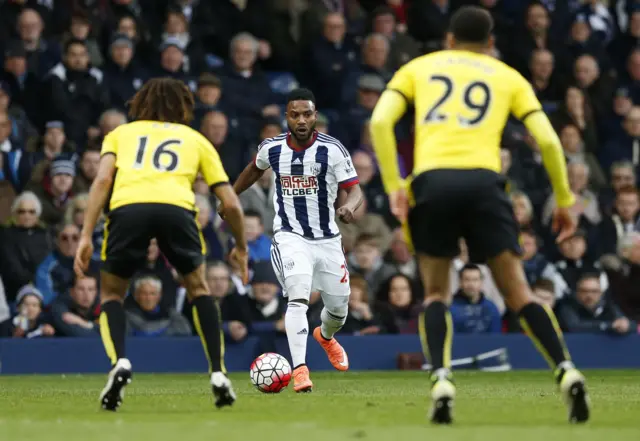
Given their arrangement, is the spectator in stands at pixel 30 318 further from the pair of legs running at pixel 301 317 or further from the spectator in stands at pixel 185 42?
the spectator in stands at pixel 185 42

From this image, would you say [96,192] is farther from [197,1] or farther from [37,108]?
[197,1]

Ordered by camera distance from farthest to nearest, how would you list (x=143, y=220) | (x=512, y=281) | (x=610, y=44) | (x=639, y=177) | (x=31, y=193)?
1. (x=610, y=44)
2. (x=639, y=177)
3. (x=31, y=193)
4. (x=143, y=220)
5. (x=512, y=281)

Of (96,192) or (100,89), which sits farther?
(100,89)

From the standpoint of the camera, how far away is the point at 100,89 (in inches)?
679

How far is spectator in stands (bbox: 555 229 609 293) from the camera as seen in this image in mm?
16594

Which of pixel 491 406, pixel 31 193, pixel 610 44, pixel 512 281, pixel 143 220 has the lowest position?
pixel 491 406

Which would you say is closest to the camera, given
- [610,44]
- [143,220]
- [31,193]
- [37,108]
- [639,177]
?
[143,220]

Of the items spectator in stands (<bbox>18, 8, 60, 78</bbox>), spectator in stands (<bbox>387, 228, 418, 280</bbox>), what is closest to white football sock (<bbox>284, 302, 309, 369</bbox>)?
spectator in stands (<bbox>387, 228, 418, 280</bbox>)

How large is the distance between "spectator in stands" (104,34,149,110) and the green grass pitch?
187 inches

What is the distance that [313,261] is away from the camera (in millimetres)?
→ 11836

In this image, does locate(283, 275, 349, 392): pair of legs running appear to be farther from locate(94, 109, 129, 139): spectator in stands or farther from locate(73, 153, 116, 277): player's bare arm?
locate(94, 109, 129, 139): spectator in stands

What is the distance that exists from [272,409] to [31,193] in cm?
698

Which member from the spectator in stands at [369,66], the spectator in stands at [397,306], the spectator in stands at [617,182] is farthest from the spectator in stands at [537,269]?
the spectator in stands at [369,66]

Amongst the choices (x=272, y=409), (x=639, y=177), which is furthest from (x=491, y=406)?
(x=639, y=177)
